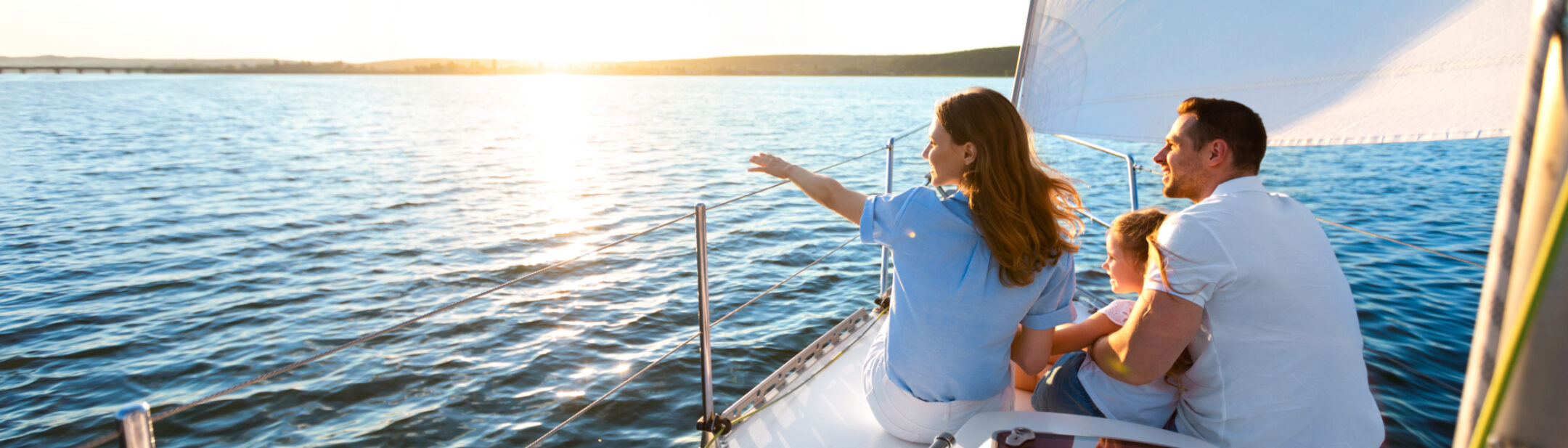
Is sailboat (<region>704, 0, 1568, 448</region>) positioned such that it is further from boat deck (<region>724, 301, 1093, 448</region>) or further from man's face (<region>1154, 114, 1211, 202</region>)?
man's face (<region>1154, 114, 1211, 202</region>)

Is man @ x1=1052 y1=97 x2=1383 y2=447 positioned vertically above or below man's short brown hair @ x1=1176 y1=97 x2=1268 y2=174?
below

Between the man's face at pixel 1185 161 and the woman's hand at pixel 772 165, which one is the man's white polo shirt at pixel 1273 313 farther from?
the woman's hand at pixel 772 165

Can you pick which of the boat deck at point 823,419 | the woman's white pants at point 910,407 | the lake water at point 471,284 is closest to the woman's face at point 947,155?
the lake water at point 471,284

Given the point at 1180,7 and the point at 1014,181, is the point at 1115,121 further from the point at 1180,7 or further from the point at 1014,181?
the point at 1014,181

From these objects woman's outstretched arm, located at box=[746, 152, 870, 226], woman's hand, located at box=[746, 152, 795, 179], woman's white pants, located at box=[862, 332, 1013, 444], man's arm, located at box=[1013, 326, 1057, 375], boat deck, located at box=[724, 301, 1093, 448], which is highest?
woman's hand, located at box=[746, 152, 795, 179]

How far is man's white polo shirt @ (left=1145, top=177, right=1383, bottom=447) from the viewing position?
1.44 meters

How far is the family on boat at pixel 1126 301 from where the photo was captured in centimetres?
145

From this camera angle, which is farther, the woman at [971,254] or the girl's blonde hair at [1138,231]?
the girl's blonde hair at [1138,231]

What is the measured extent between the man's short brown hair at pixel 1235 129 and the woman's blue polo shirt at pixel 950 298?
368mm

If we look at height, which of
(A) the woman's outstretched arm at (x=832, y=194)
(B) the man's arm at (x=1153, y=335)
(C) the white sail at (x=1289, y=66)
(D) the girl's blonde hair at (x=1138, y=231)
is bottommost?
(B) the man's arm at (x=1153, y=335)

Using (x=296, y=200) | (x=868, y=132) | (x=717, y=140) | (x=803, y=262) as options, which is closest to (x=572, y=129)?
(x=717, y=140)

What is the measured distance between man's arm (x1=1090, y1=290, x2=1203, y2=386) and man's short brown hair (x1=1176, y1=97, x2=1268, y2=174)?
0.32m

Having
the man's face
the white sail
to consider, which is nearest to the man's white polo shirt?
the man's face

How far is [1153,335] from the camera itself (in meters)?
1.51
